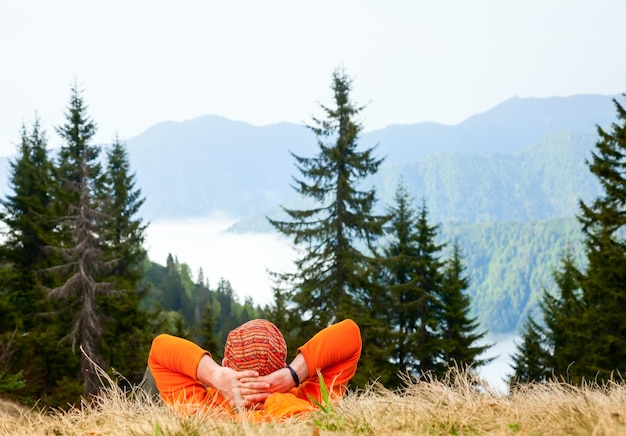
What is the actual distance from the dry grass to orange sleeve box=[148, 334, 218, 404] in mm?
243

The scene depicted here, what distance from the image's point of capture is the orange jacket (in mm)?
3760

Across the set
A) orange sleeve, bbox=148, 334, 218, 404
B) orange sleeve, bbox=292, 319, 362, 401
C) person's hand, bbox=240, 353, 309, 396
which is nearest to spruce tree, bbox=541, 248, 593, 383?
orange sleeve, bbox=292, 319, 362, 401

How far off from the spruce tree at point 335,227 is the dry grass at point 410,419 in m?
21.5

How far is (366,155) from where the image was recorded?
89.6 ft

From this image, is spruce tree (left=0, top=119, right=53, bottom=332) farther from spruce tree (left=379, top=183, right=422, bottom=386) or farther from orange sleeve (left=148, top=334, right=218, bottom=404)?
orange sleeve (left=148, top=334, right=218, bottom=404)

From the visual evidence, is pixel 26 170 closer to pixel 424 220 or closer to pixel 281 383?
pixel 424 220

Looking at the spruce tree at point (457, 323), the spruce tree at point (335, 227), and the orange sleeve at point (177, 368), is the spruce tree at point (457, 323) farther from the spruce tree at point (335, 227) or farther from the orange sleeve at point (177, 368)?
the orange sleeve at point (177, 368)

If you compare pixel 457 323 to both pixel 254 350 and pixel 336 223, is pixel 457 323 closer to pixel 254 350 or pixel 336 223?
pixel 336 223

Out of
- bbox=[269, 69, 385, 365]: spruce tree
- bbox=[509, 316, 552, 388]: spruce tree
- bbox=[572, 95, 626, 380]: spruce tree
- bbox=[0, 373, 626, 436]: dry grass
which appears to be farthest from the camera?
bbox=[509, 316, 552, 388]: spruce tree

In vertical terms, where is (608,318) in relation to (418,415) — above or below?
below

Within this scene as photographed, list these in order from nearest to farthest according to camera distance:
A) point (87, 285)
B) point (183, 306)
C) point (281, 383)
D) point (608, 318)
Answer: point (281, 383)
point (608, 318)
point (87, 285)
point (183, 306)

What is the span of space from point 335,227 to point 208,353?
2249cm

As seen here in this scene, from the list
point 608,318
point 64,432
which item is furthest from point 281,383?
point 608,318

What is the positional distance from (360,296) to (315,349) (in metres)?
23.3
